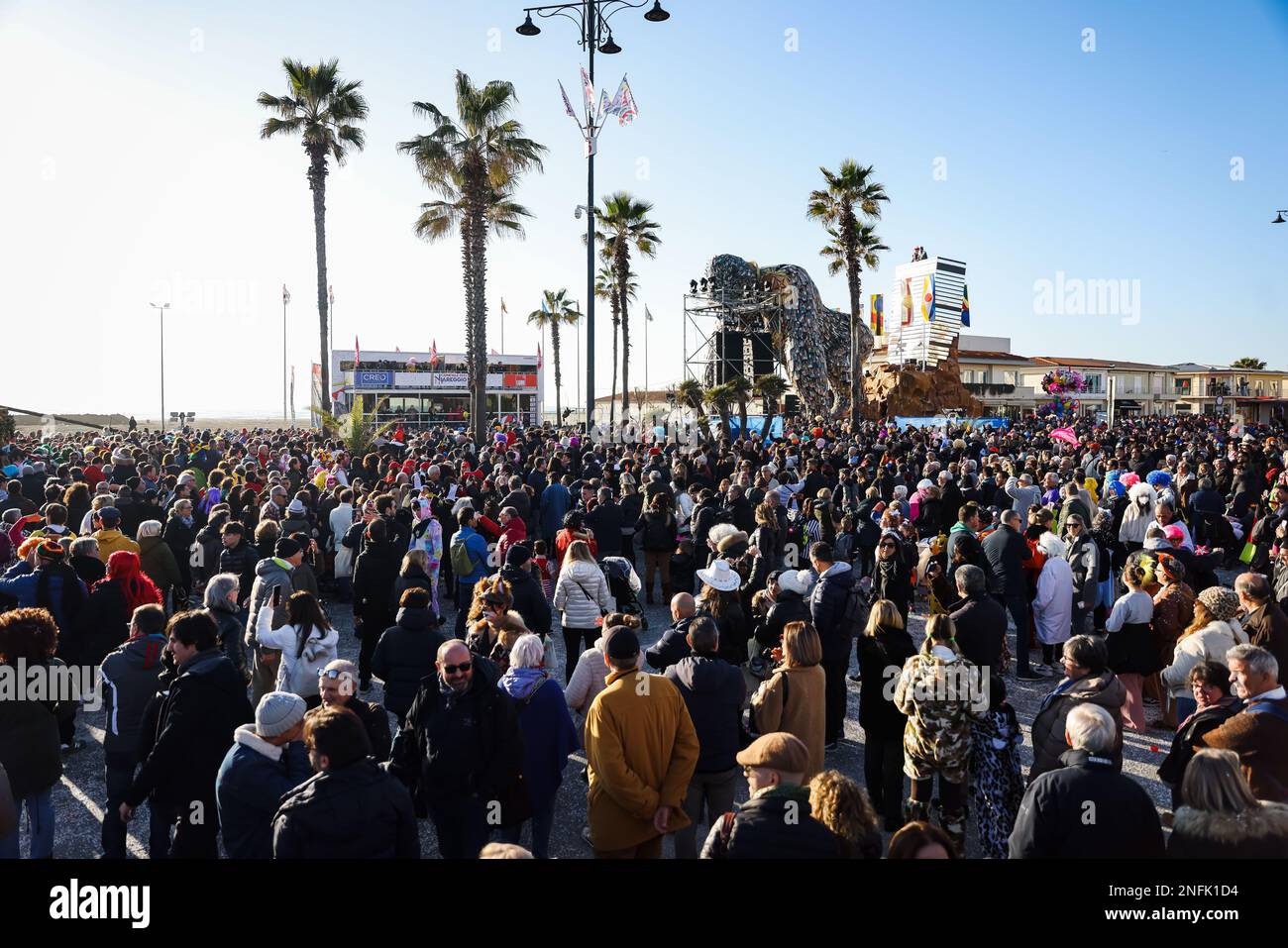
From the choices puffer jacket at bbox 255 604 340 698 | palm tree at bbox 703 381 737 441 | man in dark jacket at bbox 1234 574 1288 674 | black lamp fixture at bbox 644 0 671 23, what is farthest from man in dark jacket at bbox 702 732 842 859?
palm tree at bbox 703 381 737 441

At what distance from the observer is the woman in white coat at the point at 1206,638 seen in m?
5.02

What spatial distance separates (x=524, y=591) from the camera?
6.32 m

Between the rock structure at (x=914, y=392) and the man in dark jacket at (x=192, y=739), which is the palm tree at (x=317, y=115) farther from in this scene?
the rock structure at (x=914, y=392)

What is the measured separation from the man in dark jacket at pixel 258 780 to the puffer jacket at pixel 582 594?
3.34 meters

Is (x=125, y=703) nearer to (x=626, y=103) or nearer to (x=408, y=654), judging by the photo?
(x=408, y=654)

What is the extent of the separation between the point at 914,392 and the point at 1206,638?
1778 inches

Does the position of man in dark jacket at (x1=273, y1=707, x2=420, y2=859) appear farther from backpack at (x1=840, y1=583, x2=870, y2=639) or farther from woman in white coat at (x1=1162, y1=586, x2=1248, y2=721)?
woman in white coat at (x1=1162, y1=586, x2=1248, y2=721)

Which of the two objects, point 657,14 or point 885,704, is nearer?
point 885,704

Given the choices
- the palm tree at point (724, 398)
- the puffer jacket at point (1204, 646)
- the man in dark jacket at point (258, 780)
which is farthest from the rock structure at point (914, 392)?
the man in dark jacket at point (258, 780)

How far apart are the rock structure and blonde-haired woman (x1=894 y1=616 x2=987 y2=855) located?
44220 millimetres

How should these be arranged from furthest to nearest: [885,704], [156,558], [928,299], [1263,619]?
[928,299]
[156,558]
[1263,619]
[885,704]

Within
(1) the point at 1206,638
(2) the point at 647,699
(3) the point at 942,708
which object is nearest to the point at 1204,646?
(1) the point at 1206,638
